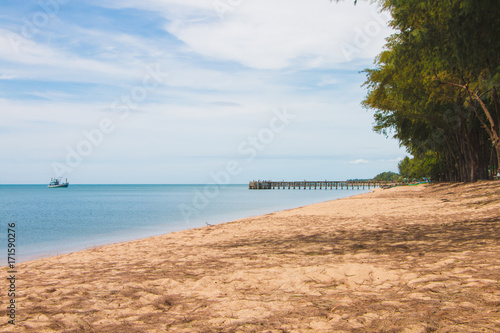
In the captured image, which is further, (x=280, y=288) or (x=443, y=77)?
(x=443, y=77)

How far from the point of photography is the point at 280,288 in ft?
17.0

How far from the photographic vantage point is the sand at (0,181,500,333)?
3.90 m

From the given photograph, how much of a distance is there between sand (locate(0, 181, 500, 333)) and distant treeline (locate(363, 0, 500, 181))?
5.66m

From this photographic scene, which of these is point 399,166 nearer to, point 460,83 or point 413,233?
point 460,83

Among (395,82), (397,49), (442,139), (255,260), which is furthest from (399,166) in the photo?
Answer: (255,260)

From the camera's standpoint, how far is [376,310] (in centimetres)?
407

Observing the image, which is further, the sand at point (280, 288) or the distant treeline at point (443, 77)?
the distant treeline at point (443, 77)

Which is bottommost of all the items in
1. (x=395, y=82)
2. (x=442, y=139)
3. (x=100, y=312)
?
(x=100, y=312)

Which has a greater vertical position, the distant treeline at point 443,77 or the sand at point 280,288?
the distant treeline at point 443,77

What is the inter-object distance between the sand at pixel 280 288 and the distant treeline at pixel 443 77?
566cm

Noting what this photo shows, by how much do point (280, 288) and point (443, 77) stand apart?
20848 mm

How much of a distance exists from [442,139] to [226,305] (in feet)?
123

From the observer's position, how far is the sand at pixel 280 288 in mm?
3896

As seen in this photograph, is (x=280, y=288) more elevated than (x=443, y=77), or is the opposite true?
(x=443, y=77)
